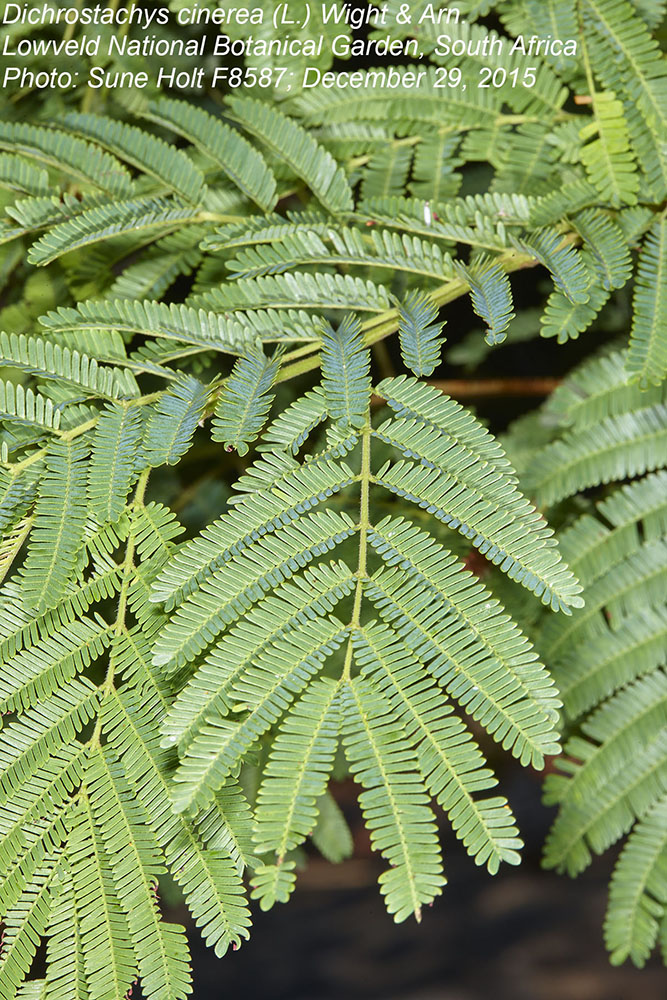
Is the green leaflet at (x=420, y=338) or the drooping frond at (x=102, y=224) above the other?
the drooping frond at (x=102, y=224)

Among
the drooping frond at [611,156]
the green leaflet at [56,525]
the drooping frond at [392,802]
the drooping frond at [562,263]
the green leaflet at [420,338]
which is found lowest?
the drooping frond at [392,802]

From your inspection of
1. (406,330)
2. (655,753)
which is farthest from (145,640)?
(655,753)

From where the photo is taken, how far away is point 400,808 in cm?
88

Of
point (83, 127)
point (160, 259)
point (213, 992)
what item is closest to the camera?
point (83, 127)

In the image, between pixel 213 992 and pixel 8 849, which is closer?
pixel 8 849

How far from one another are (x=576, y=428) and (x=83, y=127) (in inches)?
39.2

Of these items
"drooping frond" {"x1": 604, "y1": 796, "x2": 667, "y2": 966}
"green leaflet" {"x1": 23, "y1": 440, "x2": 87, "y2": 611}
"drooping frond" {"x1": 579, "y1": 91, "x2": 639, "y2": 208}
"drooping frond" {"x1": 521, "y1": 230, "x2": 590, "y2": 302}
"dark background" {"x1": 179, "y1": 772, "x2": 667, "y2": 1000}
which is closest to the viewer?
"green leaflet" {"x1": 23, "y1": 440, "x2": 87, "y2": 611}

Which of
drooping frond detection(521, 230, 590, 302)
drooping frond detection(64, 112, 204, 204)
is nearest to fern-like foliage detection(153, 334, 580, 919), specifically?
drooping frond detection(521, 230, 590, 302)

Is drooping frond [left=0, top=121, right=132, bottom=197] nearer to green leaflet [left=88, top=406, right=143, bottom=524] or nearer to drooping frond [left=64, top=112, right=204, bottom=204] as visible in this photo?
drooping frond [left=64, top=112, right=204, bottom=204]

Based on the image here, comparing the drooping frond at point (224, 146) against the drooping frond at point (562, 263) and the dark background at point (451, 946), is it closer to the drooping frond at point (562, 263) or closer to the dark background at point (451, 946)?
the drooping frond at point (562, 263)

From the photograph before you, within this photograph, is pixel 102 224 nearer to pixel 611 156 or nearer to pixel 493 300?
pixel 493 300

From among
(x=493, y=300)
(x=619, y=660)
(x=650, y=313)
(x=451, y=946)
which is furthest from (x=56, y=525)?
(x=451, y=946)

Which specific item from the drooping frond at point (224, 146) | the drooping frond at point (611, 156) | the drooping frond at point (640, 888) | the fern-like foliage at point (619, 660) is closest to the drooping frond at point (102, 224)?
the drooping frond at point (224, 146)

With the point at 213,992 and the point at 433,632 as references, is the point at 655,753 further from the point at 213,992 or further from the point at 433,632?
the point at 213,992
